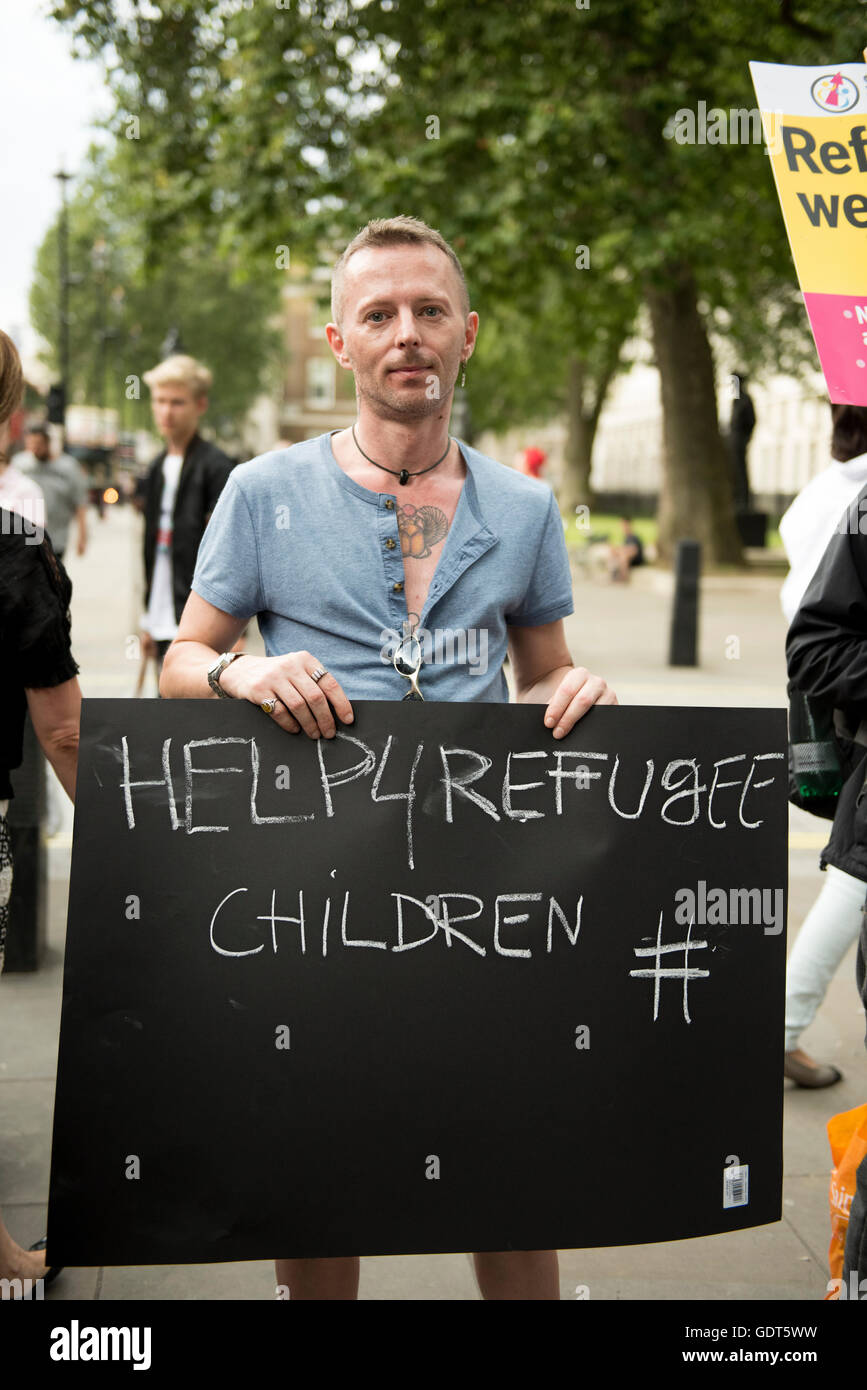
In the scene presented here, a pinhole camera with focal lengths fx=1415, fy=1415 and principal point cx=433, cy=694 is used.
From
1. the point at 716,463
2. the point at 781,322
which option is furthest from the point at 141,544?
the point at 781,322

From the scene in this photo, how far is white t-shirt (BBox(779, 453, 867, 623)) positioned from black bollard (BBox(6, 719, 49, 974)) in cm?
238

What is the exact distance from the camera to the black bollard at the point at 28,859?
455 cm

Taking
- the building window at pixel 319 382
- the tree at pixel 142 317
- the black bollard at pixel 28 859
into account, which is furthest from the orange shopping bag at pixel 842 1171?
the building window at pixel 319 382

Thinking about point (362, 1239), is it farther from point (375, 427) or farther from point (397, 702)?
point (375, 427)

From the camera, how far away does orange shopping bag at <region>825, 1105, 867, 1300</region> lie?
262 cm

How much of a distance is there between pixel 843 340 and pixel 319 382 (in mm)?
89018

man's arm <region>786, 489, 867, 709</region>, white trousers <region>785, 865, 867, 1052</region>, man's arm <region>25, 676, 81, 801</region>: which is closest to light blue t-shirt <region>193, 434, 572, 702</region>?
man's arm <region>25, 676, 81, 801</region>

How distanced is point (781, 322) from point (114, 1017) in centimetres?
2975

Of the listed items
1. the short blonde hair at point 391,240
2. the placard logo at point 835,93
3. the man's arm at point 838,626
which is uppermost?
the placard logo at point 835,93

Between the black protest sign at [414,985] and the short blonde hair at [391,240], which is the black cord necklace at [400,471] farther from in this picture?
the black protest sign at [414,985]

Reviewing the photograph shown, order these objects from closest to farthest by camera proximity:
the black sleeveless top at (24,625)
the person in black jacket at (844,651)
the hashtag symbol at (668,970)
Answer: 1. the hashtag symbol at (668,970)
2. the black sleeveless top at (24,625)
3. the person in black jacket at (844,651)

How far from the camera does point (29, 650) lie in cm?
250

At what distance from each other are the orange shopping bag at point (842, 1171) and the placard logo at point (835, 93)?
1885 millimetres

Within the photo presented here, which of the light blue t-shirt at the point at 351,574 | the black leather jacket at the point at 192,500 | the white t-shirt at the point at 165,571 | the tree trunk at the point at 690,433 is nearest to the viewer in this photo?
the light blue t-shirt at the point at 351,574
